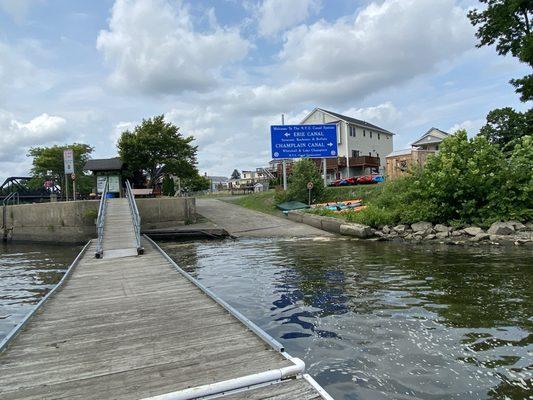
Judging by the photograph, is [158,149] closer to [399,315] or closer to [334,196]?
[334,196]

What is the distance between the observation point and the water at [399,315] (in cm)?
473

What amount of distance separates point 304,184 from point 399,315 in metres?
23.3

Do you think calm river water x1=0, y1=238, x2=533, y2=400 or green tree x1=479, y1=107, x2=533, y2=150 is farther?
green tree x1=479, y1=107, x2=533, y2=150

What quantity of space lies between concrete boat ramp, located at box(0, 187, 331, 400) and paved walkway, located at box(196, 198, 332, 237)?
14.0m

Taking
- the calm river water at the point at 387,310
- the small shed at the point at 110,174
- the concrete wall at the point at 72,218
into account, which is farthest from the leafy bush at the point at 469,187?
the small shed at the point at 110,174

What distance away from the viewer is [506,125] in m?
35.0

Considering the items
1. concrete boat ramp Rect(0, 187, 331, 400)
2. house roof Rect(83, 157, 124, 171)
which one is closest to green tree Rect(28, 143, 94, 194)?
house roof Rect(83, 157, 124, 171)

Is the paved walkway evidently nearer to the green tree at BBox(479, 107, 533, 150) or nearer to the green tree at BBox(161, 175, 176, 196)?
the green tree at BBox(161, 175, 176, 196)

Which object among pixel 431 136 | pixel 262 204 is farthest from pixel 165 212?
pixel 431 136

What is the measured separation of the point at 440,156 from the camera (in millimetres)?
19969

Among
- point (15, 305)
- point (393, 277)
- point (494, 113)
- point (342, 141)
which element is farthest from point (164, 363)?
point (342, 141)

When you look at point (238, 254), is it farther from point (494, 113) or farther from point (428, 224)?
point (494, 113)

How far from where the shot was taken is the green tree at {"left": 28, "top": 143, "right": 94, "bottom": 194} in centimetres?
4169

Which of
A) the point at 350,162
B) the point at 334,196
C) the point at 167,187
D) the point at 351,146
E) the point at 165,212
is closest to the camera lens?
the point at 165,212
